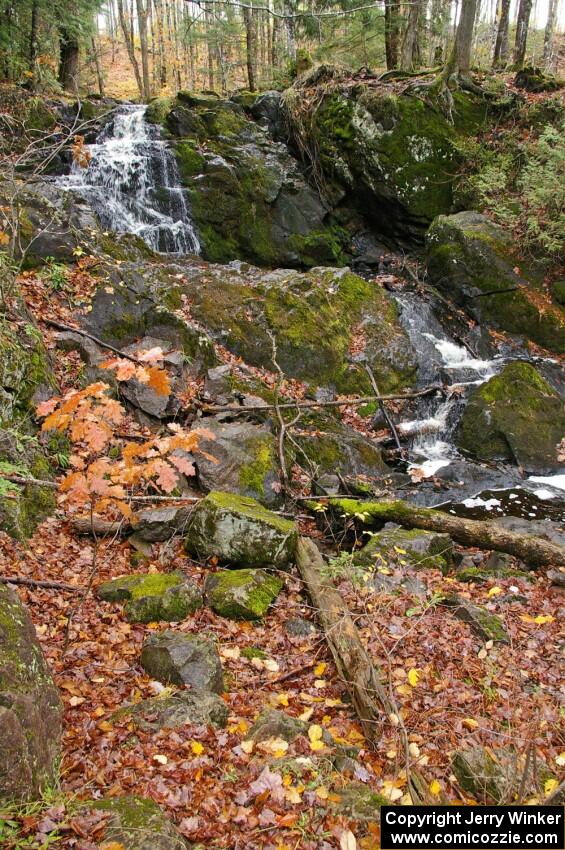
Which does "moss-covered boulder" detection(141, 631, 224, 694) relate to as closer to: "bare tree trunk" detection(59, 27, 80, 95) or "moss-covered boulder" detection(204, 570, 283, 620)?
"moss-covered boulder" detection(204, 570, 283, 620)

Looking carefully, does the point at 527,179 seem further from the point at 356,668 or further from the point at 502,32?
the point at 356,668

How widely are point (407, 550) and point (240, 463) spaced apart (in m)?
2.79

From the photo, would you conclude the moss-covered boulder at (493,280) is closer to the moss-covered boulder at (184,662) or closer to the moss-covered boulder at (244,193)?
the moss-covered boulder at (244,193)

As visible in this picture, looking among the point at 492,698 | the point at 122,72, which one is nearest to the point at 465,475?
the point at 492,698

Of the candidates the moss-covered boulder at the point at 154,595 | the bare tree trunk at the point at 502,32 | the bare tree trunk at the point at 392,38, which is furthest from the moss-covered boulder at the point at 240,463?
the bare tree trunk at the point at 502,32

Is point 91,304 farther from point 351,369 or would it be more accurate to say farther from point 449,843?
point 449,843

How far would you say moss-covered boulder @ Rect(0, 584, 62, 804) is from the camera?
2404 millimetres

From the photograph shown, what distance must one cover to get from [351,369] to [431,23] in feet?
64.0

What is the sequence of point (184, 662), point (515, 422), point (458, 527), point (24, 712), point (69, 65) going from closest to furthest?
point (24, 712), point (184, 662), point (458, 527), point (515, 422), point (69, 65)

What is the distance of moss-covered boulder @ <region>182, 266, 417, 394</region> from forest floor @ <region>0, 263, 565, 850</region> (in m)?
5.89

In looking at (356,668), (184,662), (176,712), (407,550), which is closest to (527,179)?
(407,550)

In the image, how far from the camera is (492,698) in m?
3.94

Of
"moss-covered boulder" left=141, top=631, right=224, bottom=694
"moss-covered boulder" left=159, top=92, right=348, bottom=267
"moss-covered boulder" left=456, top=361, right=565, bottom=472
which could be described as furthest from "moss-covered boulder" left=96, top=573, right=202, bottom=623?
"moss-covered boulder" left=159, top=92, right=348, bottom=267

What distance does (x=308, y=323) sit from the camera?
38.1 feet
